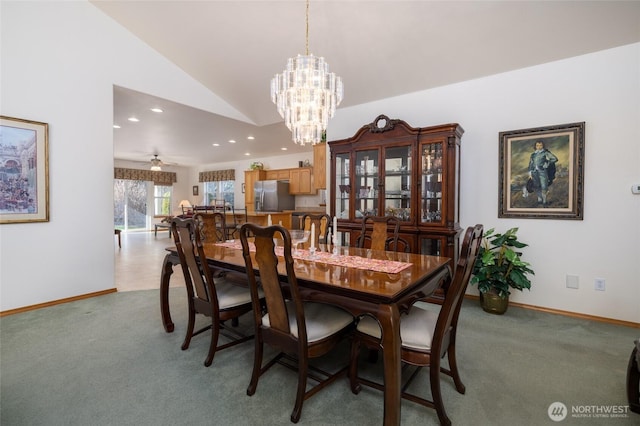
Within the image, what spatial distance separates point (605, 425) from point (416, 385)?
93 centimetres

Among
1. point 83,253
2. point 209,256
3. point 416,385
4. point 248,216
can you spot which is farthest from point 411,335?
point 248,216

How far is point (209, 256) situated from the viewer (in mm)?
2240

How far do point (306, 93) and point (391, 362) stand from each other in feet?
7.00

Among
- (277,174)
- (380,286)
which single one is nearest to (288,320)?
(380,286)

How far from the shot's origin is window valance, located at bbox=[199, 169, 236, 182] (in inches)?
396

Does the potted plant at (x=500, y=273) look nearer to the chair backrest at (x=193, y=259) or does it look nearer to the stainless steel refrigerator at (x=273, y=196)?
the chair backrest at (x=193, y=259)

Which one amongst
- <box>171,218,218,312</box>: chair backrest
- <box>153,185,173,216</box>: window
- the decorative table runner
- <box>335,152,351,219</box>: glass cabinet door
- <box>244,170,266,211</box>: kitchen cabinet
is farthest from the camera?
<box>153,185,173,216</box>: window

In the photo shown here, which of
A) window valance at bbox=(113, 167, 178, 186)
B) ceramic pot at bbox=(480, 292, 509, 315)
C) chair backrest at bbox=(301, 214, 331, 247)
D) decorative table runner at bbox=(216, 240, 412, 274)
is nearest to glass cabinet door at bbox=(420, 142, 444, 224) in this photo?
ceramic pot at bbox=(480, 292, 509, 315)

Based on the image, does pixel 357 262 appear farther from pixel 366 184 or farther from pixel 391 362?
pixel 366 184

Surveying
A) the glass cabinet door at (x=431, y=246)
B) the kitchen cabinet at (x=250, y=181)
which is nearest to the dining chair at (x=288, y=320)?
the glass cabinet door at (x=431, y=246)

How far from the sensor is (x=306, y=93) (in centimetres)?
254
